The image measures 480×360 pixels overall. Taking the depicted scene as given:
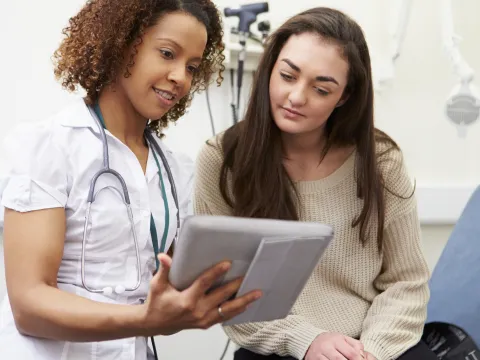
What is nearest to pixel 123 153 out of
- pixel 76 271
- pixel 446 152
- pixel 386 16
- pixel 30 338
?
pixel 76 271

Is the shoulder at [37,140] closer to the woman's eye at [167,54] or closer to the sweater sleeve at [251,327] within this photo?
the woman's eye at [167,54]

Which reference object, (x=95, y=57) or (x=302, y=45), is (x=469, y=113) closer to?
(x=302, y=45)

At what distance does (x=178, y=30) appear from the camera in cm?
108

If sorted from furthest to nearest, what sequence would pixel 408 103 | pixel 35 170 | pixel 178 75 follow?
pixel 408 103 < pixel 178 75 < pixel 35 170

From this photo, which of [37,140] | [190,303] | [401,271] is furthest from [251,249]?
[401,271]

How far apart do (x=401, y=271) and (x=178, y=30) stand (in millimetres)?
796

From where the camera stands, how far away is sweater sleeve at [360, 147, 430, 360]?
1.37 meters

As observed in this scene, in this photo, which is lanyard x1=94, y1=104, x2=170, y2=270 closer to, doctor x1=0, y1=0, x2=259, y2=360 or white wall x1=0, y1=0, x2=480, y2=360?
doctor x1=0, y1=0, x2=259, y2=360

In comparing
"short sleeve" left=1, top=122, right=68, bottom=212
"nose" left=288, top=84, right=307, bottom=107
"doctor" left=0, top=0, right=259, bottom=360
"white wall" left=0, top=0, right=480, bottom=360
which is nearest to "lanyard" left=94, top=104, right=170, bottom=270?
"doctor" left=0, top=0, right=259, bottom=360

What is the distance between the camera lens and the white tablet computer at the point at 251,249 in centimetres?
76

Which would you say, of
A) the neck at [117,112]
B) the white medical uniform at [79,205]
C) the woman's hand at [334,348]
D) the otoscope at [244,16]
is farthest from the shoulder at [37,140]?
the otoscope at [244,16]

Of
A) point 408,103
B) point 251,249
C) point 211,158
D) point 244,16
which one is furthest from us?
point 408,103

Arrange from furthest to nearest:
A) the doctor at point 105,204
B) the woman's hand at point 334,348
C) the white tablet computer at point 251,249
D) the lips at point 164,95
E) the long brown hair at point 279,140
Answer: the long brown hair at point 279,140 → the woman's hand at point 334,348 → the lips at point 164,95 → the doctor at point 105,204 → the white tablet computer at point 251,249

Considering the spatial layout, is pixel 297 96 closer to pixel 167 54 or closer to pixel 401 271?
pixel 167 54
